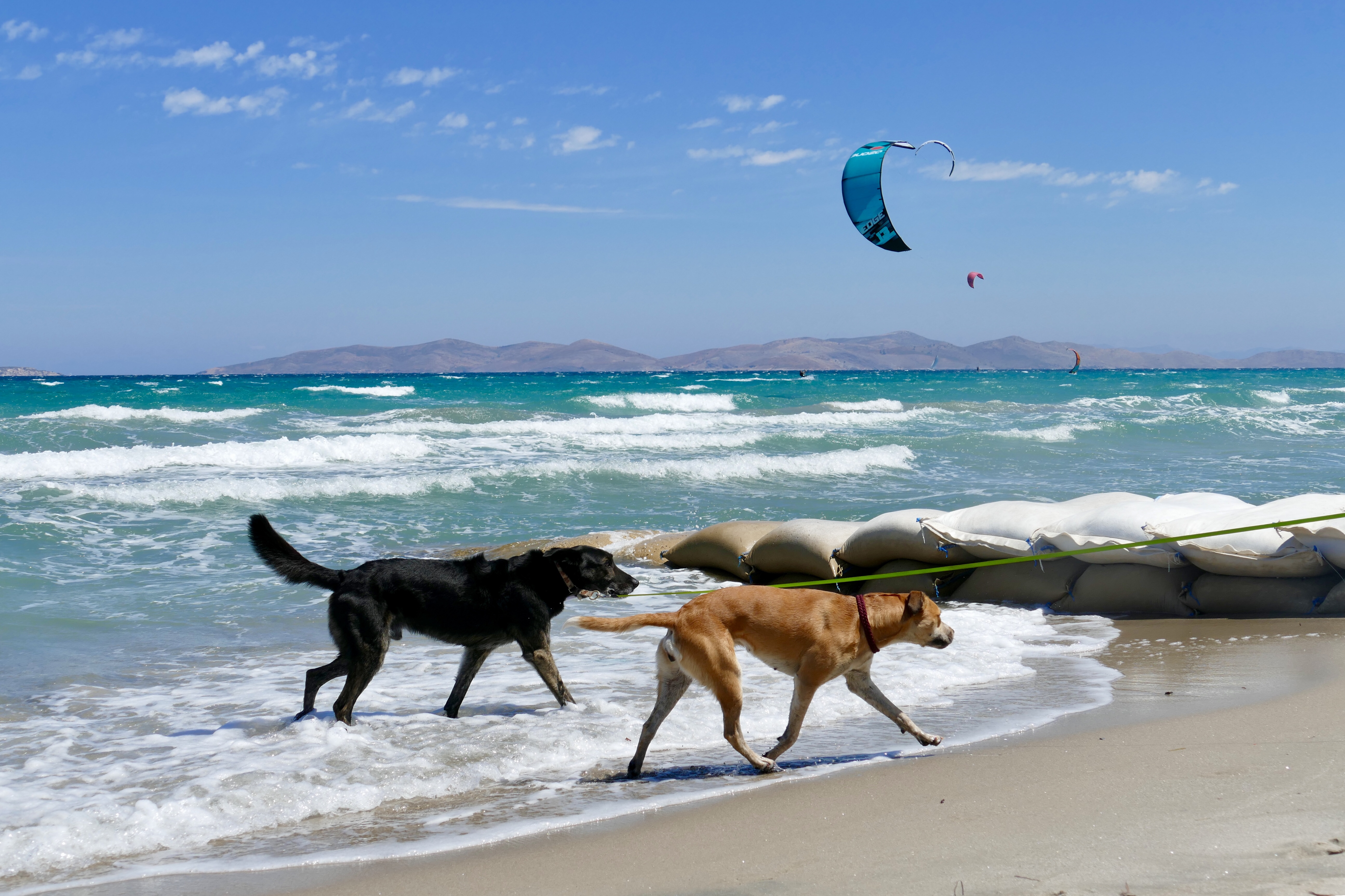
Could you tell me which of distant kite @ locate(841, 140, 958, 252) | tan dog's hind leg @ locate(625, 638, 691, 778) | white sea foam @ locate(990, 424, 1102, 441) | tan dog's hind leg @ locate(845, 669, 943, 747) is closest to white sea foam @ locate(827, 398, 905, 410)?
white sea foam @ locate(990, 424, 1102, 441)

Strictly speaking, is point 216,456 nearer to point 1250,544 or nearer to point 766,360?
point 1250,544

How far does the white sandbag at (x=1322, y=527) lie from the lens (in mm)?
7367

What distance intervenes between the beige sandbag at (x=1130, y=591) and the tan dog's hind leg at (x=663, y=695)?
5.08 meters

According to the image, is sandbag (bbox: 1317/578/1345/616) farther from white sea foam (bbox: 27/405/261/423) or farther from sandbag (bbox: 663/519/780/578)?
white sea foam (bbox: 27/405/261/423)

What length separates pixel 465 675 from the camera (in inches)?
221

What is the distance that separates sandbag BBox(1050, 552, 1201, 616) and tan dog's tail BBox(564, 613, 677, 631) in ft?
17.1

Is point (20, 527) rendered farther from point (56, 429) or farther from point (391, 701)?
point (56, 429)

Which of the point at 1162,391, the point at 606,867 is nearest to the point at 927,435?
the point at 606,867

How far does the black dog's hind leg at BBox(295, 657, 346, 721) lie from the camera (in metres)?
5.32

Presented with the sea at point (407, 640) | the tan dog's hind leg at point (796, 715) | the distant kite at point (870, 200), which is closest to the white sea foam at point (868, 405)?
the sea at point (407, 640)

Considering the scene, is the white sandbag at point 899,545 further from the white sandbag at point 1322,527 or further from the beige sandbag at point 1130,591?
the white sandbag at point 1322,527

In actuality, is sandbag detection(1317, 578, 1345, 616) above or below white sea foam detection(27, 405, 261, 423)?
below

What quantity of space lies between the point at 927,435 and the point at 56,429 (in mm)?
22885

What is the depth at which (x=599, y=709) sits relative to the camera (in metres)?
5.59
